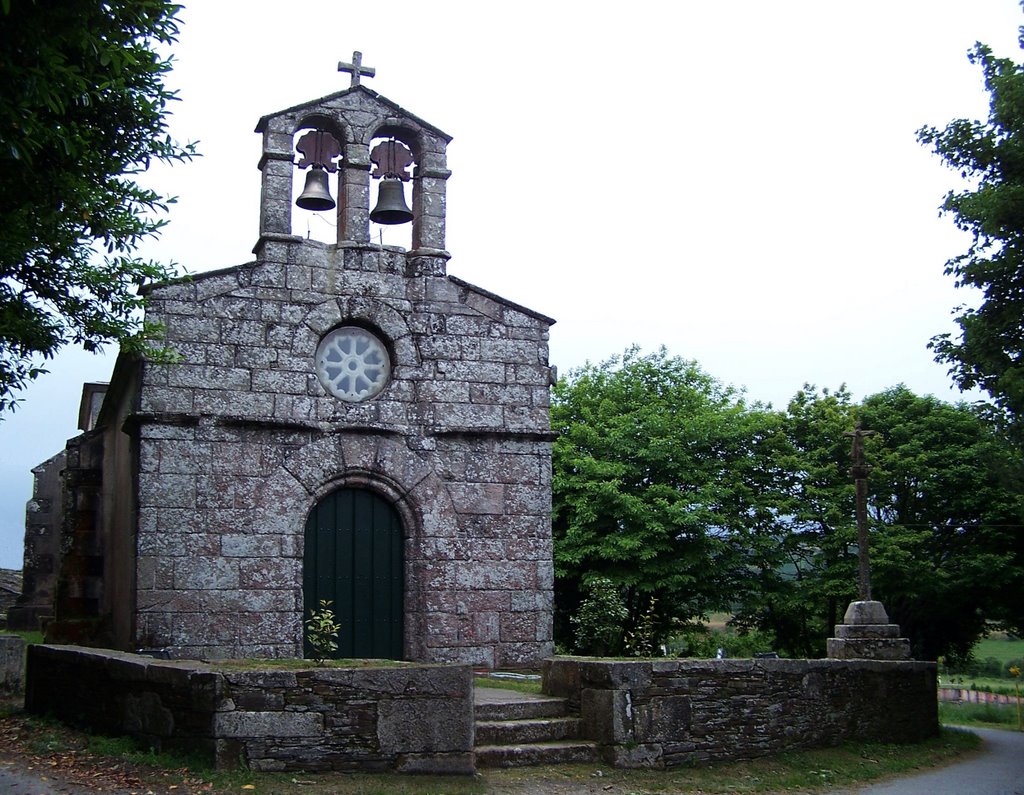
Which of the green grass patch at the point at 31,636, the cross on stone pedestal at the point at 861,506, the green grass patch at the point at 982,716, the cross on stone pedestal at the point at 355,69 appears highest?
the cross on stone pedestal at the point at 355,69

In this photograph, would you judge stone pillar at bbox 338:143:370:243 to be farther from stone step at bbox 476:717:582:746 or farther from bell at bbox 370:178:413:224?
stone step at bbox 476:717:582:746

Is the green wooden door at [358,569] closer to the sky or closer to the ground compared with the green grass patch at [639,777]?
closer to the sky

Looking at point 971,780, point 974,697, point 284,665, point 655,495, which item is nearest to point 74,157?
point 284,665

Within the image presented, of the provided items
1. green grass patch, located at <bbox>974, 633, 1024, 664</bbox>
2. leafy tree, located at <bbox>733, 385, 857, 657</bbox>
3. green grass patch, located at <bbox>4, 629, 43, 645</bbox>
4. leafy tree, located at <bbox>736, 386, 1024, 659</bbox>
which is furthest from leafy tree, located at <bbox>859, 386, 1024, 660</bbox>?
green grass patch, located at <bbox>974, 633, 1024, 664</bbox>

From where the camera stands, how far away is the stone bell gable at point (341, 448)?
39.6 feet

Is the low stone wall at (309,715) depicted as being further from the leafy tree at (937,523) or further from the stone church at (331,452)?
the leafy tree at (937,523)

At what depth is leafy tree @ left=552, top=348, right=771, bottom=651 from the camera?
25438 millimetres

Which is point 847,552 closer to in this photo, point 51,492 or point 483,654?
point 483,654

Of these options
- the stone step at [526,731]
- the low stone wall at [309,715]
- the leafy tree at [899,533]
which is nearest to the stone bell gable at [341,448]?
the stone step at [526,731]

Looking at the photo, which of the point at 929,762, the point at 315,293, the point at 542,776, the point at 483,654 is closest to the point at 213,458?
the point at 315,293

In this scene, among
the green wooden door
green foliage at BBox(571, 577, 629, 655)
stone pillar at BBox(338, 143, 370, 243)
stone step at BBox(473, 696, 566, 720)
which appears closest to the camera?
stone step at BBox(473, 696, 566, 720)

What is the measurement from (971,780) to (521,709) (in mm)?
4842

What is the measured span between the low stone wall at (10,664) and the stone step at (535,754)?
6255 mm

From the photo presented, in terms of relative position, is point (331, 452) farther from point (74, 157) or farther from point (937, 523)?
point (937, 523)
